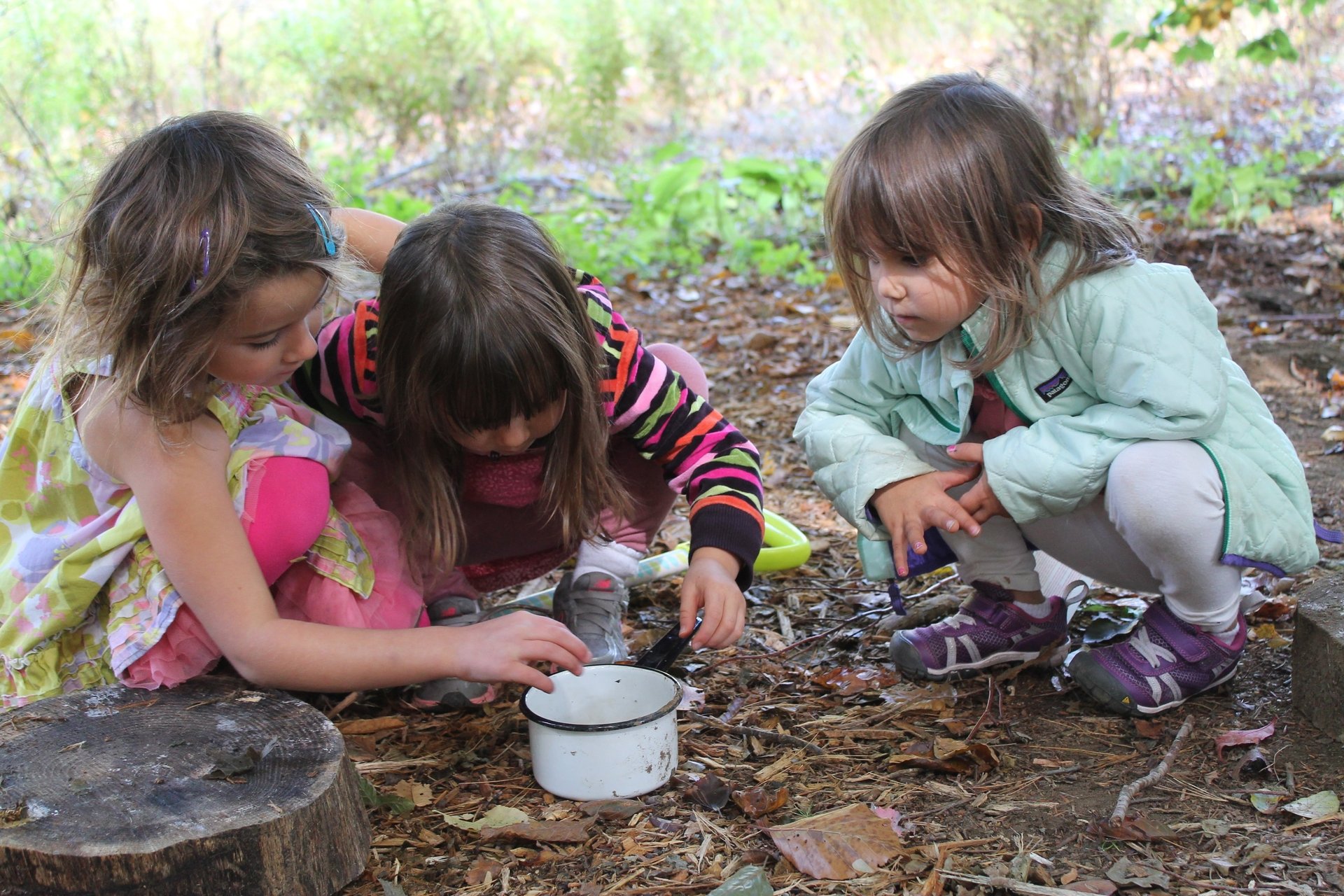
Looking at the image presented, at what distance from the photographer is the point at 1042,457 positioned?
1878 millimetres

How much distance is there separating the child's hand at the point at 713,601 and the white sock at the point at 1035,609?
56 cm

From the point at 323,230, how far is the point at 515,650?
709 mm

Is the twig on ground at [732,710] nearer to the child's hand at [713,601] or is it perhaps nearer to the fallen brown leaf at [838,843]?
the child's hand at [713,601]

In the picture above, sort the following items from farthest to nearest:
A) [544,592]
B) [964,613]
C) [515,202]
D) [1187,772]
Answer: [515,202] < [544,592] < [964,613] < [1187,772]

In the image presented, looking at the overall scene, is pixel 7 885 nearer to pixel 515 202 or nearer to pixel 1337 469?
pixel 1337 469

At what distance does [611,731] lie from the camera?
1707 mm

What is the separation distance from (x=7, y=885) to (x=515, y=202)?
529 cm

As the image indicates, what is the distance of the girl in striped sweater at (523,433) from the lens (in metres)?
1.77

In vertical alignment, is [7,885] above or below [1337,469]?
above

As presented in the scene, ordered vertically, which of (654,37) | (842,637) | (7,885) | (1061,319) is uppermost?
(654,37)

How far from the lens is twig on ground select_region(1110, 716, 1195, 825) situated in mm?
1671

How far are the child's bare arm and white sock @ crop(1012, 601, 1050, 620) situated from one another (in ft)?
2.86

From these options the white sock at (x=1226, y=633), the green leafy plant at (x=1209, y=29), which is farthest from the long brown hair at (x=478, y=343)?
the green leafy plant at (x=1209, y=29)

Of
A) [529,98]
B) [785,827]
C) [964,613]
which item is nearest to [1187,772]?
[964,613]
